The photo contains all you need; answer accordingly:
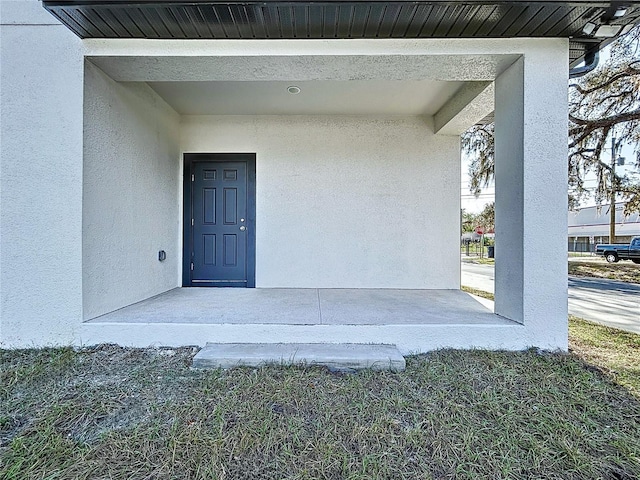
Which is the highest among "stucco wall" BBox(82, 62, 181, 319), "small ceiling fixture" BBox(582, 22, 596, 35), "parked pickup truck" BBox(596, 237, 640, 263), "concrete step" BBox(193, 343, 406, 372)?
"small ceiling fixture" BBox(582, 22, 596, 35)

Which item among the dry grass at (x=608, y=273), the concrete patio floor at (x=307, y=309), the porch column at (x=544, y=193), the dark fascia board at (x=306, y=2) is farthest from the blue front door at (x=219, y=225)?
the dry grass at (x=608, y=273)

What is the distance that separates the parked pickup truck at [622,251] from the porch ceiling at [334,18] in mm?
16484

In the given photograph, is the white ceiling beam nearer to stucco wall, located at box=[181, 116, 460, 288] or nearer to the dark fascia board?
stucco wall, located at box=[181, 116, 460, 288]

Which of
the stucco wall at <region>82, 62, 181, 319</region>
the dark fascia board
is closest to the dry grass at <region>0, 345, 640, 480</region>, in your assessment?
the stucco wall at <region>82, 62, 181, 319</region>

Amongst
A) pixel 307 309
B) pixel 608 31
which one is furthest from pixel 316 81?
pixel 608 31

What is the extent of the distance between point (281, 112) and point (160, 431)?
14.6 feet

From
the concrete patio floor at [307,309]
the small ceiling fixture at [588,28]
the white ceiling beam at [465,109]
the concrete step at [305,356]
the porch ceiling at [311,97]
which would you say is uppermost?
the porch ceiling at [311,97]

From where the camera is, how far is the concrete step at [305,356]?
273 cm

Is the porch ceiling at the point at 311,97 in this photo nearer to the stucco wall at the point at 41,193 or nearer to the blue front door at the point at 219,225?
the blue front door at the point at 219,225

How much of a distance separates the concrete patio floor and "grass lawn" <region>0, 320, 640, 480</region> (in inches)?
16.4

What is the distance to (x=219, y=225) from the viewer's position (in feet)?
17.6

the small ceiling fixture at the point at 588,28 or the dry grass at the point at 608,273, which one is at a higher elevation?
the small ceiling fixture at the point at 588,28

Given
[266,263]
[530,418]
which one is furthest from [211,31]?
[530,418]

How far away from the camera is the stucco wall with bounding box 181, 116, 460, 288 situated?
532cm
